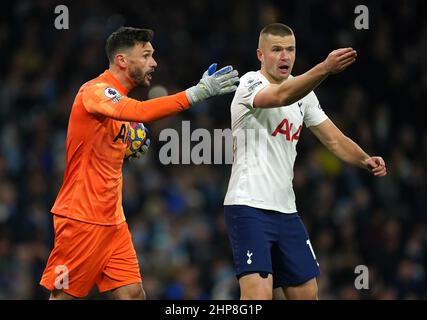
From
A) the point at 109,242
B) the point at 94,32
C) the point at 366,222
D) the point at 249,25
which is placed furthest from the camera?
the point at 249,25

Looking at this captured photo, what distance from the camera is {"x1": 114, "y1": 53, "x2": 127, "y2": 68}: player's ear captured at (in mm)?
6641

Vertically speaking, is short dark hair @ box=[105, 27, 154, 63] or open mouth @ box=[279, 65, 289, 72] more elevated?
short dark hair @ box=[105, 27, 154, 63]

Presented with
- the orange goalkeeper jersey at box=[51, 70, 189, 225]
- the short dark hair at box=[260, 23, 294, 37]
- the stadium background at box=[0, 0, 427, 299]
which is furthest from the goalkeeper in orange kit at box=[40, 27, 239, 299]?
the stadium background at box=[0, 0, 427, 299]

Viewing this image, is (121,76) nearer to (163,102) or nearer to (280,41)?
Result: (163,102)

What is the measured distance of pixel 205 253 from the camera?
10.9m

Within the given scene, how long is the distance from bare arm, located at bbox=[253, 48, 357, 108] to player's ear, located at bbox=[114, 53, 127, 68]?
102 cm

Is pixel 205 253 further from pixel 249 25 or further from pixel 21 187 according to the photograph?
pixel 249 25

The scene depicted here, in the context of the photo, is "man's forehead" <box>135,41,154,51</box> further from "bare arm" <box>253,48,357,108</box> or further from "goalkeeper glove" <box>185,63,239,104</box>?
"bare arm" <box>253,48,357,108</box>

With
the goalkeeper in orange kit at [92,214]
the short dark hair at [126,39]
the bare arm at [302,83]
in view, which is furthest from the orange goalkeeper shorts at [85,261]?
the bare arm at [302,83]

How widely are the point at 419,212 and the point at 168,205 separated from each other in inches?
126

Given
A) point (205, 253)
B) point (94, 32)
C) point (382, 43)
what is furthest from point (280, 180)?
point (382, 43)

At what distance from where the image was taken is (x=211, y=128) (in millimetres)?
11969

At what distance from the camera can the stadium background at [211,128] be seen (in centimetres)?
1075

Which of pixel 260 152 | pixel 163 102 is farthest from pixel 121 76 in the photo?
pixel 260 152
